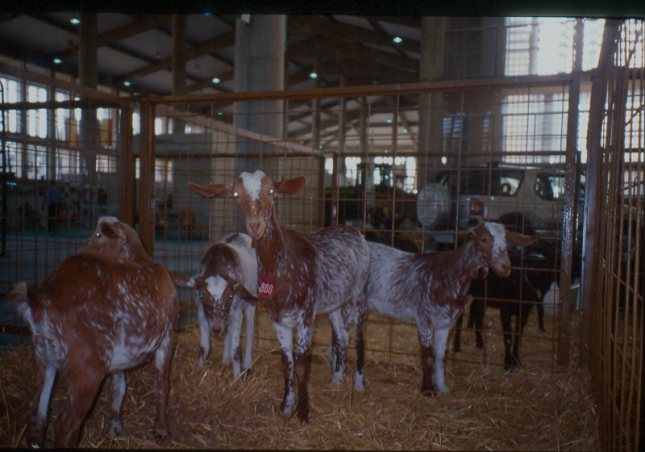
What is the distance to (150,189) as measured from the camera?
501 centimetres

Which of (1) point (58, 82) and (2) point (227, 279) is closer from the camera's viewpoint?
(2) point (227, 279)

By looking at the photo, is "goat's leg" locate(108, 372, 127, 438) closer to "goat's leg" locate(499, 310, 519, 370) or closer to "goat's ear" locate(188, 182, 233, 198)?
"goat's ear" locate(188, 182, 233, 198)

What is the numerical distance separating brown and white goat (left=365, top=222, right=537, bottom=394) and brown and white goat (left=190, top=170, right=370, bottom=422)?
2.01 feet

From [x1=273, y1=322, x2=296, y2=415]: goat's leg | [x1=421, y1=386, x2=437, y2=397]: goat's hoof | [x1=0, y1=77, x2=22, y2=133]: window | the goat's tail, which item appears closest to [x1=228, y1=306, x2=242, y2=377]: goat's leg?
[x1=273, y1=322, x2=296, y2=415]: goat's leg

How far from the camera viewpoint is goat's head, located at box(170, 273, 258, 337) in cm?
343

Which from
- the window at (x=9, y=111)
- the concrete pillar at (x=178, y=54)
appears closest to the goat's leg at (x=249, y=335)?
the window at (x=9, y=111)

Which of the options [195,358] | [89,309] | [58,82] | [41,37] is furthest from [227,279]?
[41,37]

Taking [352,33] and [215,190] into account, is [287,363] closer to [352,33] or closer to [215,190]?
[215,190]

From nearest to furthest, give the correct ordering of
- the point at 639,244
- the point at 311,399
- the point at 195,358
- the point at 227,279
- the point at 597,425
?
the point at 639,244
the point at 597,425
the point at 227,279
the point at 311,399
the point at 195,358

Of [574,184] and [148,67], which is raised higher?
[148,67]

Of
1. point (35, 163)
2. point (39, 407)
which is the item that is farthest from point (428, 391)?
point (35, 163)

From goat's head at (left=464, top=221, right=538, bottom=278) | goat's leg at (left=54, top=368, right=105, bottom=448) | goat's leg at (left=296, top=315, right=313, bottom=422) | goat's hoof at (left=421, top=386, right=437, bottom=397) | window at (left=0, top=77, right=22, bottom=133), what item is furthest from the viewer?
window at (left=0, top=77, right=22, bottom=133)

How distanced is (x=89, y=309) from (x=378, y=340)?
3.99 m

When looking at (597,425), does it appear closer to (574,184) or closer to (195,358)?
(574,184)
